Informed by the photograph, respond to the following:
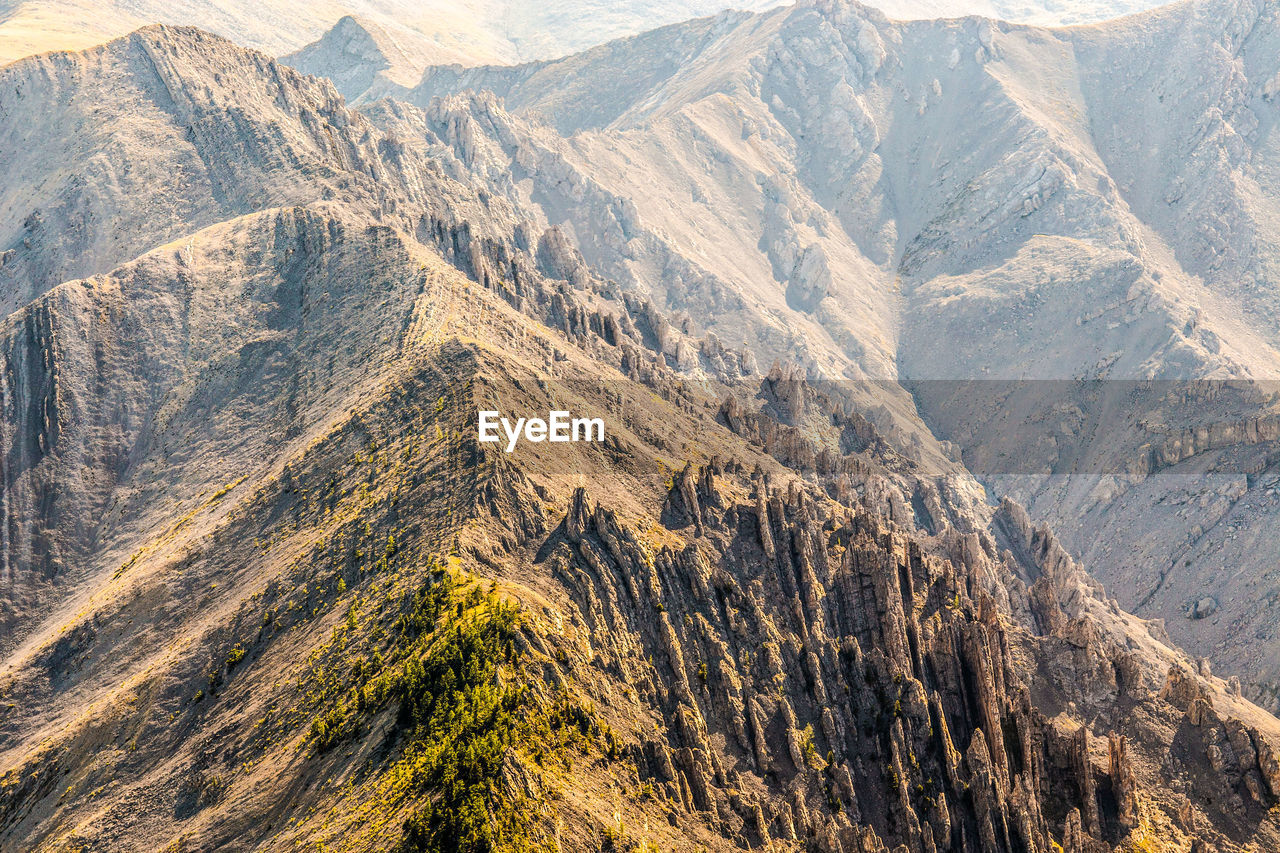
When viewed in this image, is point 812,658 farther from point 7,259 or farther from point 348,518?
point 7,259

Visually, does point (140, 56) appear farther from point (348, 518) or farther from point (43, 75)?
point (348, 518)

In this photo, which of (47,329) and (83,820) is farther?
(47,329)

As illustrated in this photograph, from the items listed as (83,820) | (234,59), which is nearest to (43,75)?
(234,59)

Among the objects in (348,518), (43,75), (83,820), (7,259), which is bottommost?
(83,820)

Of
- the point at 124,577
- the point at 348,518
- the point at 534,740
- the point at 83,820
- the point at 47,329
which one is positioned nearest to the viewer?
the point at 534,740

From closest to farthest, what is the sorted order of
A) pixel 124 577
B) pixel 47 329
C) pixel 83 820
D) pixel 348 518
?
1. pixel 83 820
2. pixel 348 518
3. pixel 124 577
4. pixel 47 329

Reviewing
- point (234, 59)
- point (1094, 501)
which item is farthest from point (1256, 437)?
point (234, 59)

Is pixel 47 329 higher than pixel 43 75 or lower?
lower
